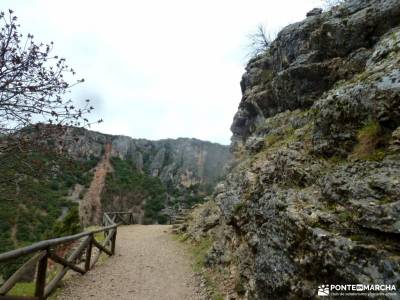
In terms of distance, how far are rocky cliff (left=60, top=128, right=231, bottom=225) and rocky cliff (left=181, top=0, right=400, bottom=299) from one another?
28503 mm

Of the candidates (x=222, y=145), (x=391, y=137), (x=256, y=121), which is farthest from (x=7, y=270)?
(x=222, y=145)

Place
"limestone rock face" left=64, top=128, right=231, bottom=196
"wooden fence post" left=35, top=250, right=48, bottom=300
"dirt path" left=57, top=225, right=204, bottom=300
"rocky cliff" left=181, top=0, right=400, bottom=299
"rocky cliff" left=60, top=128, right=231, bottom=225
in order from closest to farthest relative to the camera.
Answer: "rocky cliff" left=181, top=0, right=400, bottom=299, "wooden fence post" left=35, top=250, right=48, bottom=300, "dirt path" left=57, top=225, right=204, bottom=300, "rocky cliff" left=60, top=128, right=231, bottom=225, "limestone rock face" left=64, top=128, right=231, bottom=196

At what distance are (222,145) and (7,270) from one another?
4295 cm

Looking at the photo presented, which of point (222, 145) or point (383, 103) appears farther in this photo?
point (222, 145)

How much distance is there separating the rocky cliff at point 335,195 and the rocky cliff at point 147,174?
28.5m

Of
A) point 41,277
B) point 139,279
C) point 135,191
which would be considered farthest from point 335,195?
point 135,191

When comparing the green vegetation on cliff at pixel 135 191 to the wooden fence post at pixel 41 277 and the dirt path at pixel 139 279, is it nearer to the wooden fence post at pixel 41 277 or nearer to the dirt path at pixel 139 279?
the dirt path at pixel 139 279

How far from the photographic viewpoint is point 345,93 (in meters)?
5.32

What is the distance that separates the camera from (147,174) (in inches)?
1950

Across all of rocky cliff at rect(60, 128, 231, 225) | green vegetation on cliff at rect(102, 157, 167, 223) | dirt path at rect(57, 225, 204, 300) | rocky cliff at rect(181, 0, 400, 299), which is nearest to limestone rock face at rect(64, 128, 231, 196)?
rocky cliff at rect(60, 128, 231, 225)

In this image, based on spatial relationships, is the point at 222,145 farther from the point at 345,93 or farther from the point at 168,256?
the point at 345,93

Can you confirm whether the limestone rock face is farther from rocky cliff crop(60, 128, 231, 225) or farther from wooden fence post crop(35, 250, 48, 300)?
wooden fence post crop(35, 250, 48, 300)

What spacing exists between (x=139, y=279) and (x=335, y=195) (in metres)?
6.45

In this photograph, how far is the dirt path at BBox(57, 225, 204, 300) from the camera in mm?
7246
